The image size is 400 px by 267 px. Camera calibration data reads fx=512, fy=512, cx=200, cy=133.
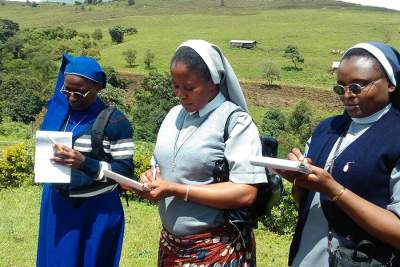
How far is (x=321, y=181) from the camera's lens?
1704 mm

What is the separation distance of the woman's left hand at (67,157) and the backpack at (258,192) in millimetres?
744

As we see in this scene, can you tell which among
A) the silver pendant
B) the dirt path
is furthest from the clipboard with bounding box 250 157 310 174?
the dirt path

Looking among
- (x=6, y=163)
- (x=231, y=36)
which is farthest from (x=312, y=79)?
(x=6, y=163)

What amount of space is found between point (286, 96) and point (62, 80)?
135ft

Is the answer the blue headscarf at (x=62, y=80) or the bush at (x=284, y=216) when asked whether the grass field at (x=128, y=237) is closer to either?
the bush at (x=284, y=216)

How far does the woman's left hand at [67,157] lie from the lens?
2.44 m

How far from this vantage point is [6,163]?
9258 millimetres

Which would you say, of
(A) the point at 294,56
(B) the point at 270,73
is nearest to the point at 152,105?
(B) the point at 270,73

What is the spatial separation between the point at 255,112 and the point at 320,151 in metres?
37.7

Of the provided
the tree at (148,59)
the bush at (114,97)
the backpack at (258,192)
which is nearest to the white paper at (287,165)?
the backpack at (258,192)

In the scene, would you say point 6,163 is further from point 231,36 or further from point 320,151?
point 231,36

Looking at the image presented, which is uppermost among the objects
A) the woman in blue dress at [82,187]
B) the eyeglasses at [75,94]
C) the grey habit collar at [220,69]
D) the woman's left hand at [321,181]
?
the grey habit collar at [220,69]

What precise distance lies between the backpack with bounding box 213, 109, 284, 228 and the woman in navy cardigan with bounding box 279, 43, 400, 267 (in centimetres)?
27

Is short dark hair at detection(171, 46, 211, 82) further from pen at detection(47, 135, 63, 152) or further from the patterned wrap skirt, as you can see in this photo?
pen at detection(47, 135, 63, 152)
